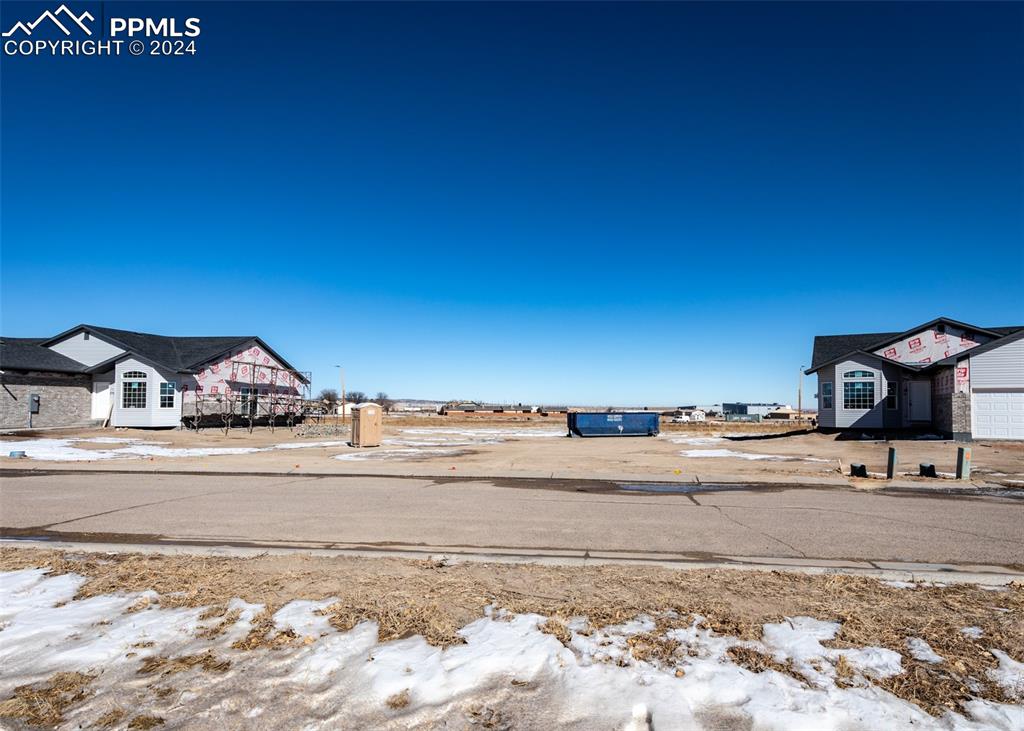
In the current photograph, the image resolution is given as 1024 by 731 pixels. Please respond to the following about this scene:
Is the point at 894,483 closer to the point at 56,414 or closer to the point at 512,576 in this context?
the point at 512,576

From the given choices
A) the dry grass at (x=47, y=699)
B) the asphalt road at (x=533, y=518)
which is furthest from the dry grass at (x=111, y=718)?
the asphalt road at (x=533, y=518)

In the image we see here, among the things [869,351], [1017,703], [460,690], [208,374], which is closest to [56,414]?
[208,374]

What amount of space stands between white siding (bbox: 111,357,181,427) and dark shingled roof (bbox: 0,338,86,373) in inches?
83.8

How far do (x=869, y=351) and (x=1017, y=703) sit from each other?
35.1m

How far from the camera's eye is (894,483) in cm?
1399

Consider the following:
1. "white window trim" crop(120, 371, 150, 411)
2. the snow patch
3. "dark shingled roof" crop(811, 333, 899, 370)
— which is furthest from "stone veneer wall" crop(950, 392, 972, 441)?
"white window trim" crop(120, 371, 150, 411)

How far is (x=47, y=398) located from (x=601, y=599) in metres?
37.7

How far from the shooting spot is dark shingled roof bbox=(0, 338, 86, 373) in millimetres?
30239

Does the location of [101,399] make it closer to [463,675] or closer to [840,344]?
[463,675]

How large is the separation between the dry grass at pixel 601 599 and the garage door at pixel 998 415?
27458mm

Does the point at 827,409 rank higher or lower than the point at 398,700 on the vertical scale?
higher

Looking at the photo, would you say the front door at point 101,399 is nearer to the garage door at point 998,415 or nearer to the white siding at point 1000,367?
the garage door at point 998,415

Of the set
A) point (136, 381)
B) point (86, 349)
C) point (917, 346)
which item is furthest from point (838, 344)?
point (86, 349)

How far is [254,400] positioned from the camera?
4166 cm
